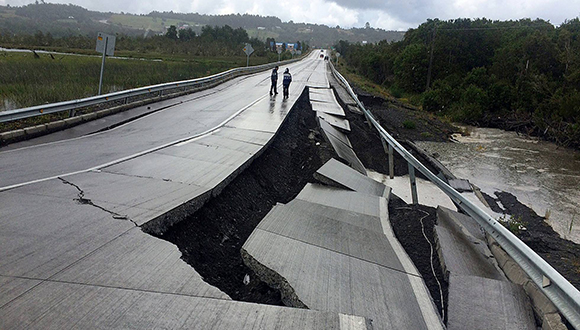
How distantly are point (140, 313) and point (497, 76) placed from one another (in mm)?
44374

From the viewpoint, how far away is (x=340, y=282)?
4.17 metres

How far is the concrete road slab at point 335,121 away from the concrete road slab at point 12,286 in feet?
46.6

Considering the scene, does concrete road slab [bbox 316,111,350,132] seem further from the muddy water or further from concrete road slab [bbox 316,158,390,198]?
concrete road slab [bbox 316,158,390,198]

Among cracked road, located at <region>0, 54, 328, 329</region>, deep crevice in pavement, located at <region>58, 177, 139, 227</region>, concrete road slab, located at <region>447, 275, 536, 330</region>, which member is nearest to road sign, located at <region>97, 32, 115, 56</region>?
cracked road, located at <region>0, 54, 328, 329</region>

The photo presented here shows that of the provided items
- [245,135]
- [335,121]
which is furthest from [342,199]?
[335,121]

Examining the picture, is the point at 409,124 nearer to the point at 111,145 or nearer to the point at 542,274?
the point at 111,145

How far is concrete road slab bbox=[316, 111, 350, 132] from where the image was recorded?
17.3 meters

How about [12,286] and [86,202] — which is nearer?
[12,286]

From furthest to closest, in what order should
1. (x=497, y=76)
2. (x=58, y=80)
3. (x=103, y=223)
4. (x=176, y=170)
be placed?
(x=497, y=76) < (x=58, y=80) < (x=176, y=170) < (x=103, y=223)

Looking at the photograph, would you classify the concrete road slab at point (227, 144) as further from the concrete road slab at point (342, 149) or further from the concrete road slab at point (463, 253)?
the concrete road slab at point (463, 253)

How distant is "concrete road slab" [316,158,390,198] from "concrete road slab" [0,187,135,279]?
4.48 m

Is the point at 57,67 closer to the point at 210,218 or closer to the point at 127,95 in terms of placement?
the point at 127,95

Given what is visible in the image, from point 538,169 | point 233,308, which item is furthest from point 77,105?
point 538,169

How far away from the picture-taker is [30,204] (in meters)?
5.25
